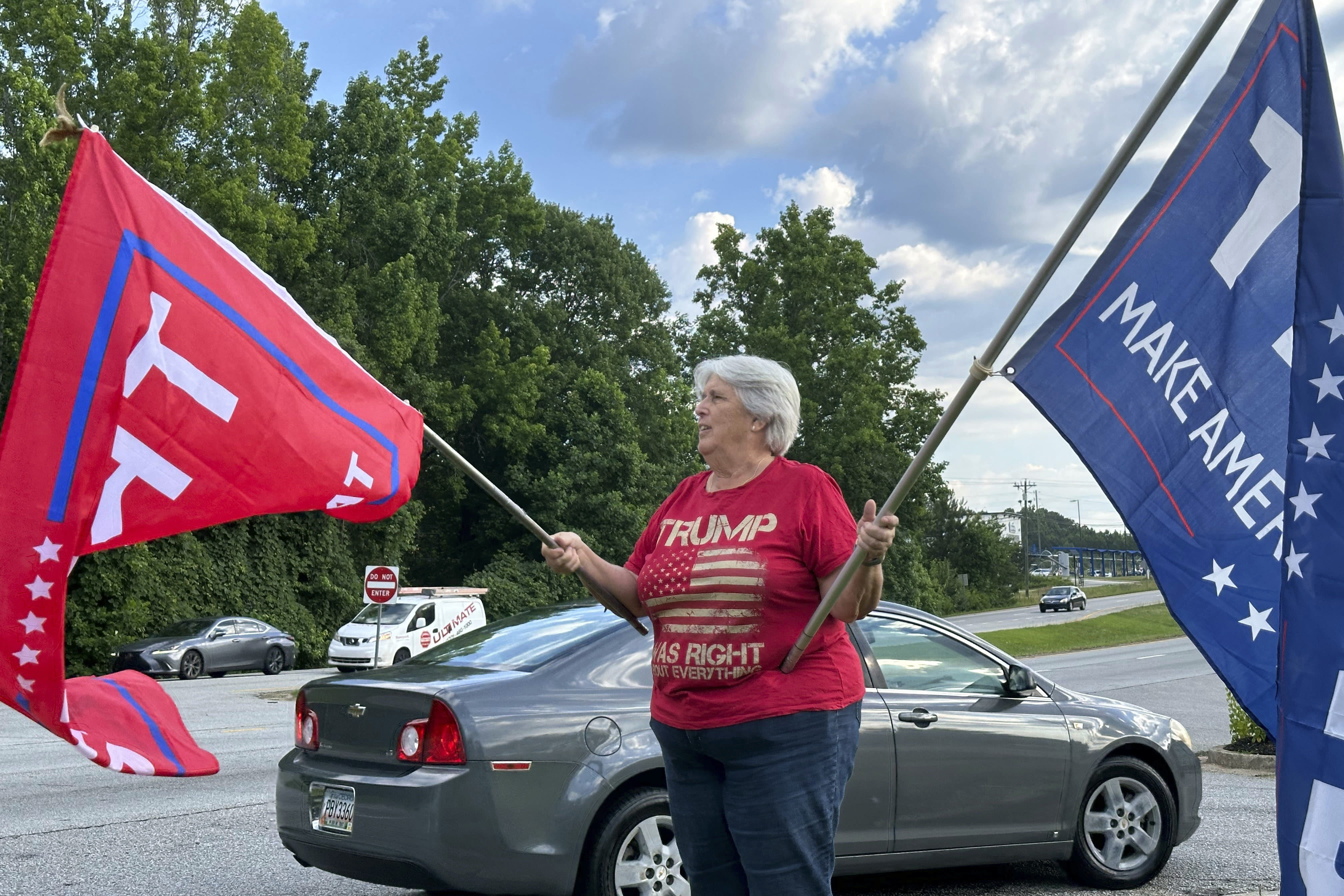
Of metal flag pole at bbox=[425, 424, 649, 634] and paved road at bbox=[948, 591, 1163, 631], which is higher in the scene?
metal flag pole at bbox=[425, 424, 649, 634]

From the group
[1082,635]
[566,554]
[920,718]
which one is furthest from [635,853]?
[1082,635]

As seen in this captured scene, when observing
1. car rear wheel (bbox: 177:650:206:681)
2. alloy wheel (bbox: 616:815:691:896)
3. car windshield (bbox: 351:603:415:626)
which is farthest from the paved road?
alloy wheel (bbox: 616:815:691:896)

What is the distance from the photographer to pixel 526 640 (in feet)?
21.2

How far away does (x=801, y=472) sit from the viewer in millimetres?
3861

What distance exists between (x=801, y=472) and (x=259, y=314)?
1.79 meters

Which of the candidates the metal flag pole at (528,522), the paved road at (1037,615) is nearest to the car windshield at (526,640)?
the metal flag pole at (528,522)

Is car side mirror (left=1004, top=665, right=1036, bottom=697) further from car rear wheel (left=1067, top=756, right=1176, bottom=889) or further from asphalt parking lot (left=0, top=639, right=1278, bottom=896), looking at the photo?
asphalt parking lot (left=0, top=639, right=1278, bottom=896)

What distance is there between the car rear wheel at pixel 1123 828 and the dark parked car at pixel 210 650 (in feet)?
73.2

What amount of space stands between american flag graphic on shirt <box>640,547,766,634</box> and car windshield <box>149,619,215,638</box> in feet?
86.3

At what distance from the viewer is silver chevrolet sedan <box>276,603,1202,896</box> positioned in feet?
18.1

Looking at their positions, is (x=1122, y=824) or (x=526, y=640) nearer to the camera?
(x=526, y=640)

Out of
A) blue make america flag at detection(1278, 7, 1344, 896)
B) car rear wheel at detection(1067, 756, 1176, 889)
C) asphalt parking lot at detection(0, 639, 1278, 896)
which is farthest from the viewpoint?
asphalt parking lot at detection(0, 639, 1278, 896)

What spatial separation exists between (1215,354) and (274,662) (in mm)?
28635

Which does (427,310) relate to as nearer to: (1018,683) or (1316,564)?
(1018,683)
